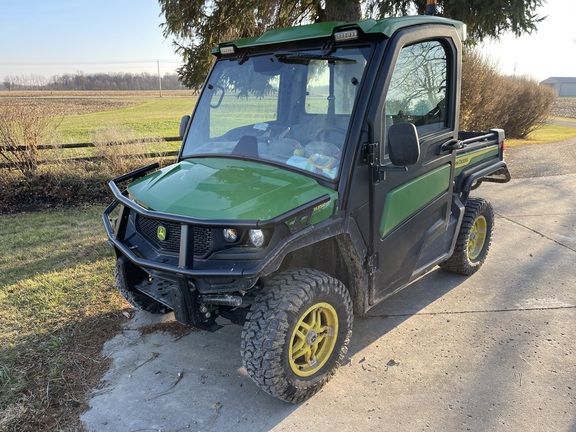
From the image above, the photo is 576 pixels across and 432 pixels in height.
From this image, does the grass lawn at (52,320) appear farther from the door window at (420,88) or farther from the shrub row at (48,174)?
the door window at (420,88)

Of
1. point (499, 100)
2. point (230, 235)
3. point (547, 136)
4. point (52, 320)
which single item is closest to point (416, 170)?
point (230, 235)

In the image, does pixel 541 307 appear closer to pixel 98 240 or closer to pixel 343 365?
pixel 343 365

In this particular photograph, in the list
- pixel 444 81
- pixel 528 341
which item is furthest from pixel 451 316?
pixel 444 81

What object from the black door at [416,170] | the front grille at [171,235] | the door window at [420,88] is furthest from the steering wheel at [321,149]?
the front grille at [171,235]

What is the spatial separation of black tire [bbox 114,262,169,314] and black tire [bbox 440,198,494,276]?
2817 mm

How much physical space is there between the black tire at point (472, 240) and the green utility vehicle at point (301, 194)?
26.1 inches

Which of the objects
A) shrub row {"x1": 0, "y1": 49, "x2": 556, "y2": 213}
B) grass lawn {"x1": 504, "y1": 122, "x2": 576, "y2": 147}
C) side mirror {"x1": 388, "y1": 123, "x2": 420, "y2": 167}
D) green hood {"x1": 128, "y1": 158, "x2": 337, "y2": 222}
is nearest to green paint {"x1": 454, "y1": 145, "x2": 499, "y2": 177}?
side mirror {"x1": 388, "y1": 123, "x2": 420, "y2": 167}

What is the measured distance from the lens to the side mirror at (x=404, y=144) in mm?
2697

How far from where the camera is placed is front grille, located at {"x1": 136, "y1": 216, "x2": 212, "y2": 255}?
103 inches

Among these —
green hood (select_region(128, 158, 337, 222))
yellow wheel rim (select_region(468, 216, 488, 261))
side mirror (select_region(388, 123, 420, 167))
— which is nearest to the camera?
green hood (select_region(128, 158, 337, 222))

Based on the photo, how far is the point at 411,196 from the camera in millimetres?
3379

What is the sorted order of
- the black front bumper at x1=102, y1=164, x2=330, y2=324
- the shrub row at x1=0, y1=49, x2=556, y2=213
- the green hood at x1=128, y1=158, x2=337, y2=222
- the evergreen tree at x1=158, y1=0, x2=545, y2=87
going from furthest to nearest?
the shrub row at x1=0, y1=49, x2=556, y2=213, the evergreen tree at x1=158, y1=0, x2=545, y2=87, the green hood at x1=128, y1=158, x2=337, y2=222, the black front bumper at x1=102, y1=164, x2=330, y2=324

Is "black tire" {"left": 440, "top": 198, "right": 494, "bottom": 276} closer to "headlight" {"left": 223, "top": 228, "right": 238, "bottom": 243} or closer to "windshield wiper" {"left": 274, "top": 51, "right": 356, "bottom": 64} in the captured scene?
"windshield wiper" {"left": 274, "top": 51, "right": 356, "bottom": 64}

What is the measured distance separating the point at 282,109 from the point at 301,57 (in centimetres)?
39
